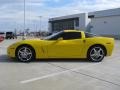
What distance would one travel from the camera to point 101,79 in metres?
8.05

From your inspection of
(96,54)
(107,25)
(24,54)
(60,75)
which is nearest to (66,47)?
(96,54)

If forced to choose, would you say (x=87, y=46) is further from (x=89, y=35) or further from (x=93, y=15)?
(x=93, y=15)

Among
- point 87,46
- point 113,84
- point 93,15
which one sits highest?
point 93,15

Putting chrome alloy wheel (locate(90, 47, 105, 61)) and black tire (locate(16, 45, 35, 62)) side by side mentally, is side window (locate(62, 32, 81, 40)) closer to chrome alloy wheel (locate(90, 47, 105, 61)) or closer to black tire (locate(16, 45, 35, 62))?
chrome alloy wheel (locate(90, 47, 105, 61))

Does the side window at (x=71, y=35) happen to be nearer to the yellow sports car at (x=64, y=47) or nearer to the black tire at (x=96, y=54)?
the yellow sports car at (x=64, y=47)

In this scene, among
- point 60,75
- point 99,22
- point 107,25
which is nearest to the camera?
point 60,75

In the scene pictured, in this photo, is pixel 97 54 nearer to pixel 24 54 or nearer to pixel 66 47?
pixel 66 47

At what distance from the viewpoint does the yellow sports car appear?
11.4 m

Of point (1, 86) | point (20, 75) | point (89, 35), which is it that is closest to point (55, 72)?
point (20, 75)

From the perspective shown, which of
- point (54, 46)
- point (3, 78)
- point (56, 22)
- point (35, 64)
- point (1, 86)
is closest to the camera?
point (1, 86)

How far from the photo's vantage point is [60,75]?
8594 millimetres

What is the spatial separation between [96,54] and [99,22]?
66359 millimetres

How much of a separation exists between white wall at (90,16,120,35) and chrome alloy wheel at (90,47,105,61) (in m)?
56.3

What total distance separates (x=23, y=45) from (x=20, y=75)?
302cm
